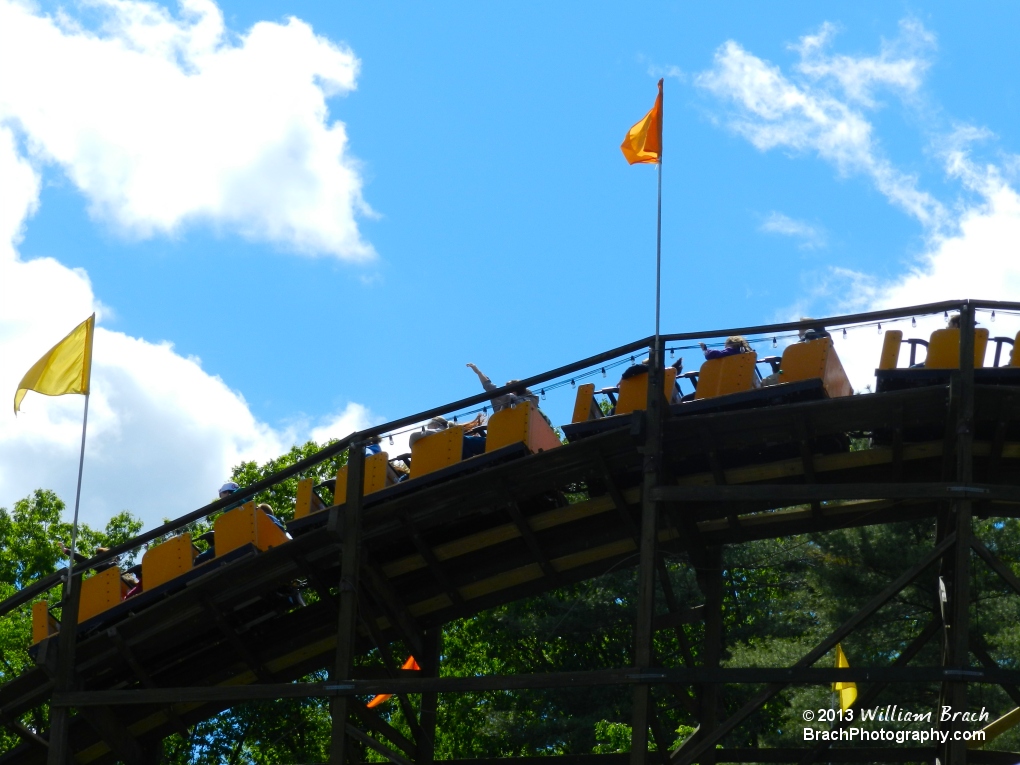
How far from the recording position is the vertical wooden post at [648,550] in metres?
14.2

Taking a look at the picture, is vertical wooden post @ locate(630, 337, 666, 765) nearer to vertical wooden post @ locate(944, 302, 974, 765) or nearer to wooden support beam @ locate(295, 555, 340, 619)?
vertical wooden post @ locate(944, 302, 974, 765)

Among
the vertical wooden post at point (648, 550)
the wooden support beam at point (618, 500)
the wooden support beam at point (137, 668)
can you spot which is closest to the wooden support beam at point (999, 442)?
the vertical wooden post at point (648, 550)

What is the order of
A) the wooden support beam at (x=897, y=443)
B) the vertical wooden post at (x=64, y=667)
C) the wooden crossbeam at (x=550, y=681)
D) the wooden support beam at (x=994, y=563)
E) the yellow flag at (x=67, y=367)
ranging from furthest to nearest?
1. the yellow flag at (x=67, y=367)
2. the vertical wooden post at (x=64, y=667)
3. the wooden support beam at (x=897, y=443)
4. the wooden support beam at (x=994, y=563)
5. the wooden crossbeam at (x=550, y=681)

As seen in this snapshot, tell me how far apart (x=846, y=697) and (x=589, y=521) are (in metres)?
6.67

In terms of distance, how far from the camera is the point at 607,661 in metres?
33.9

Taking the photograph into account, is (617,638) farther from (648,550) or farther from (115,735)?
(648,550)

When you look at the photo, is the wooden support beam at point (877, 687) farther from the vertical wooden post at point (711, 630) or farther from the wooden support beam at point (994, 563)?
the wooden support beam at point (994, 563)

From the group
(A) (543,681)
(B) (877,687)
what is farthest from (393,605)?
(B) (877,687)

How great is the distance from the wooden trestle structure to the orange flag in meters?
3.08

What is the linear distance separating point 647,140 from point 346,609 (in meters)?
6.28

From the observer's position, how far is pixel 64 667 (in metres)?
16.4

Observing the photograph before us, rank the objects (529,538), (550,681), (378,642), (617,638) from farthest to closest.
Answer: (617,638) → (378,642) → (529,538) → (550,681)

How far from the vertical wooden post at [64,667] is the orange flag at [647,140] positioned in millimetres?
7865

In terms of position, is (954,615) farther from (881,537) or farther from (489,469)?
(881,537)
